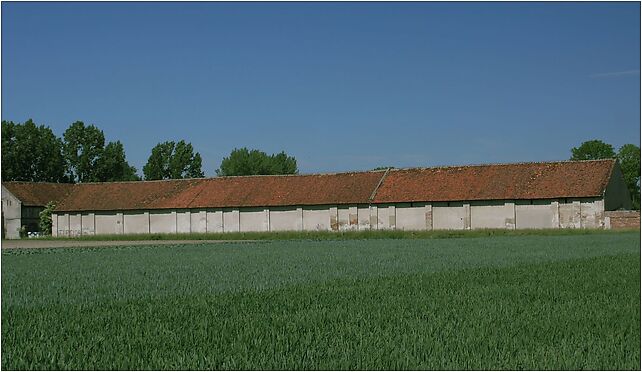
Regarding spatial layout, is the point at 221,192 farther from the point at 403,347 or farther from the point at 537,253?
the point at 403,347

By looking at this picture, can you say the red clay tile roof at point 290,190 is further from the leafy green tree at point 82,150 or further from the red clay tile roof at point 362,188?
the leafy green tree at point 82,150

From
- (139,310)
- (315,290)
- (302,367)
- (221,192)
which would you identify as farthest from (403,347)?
(221,192)

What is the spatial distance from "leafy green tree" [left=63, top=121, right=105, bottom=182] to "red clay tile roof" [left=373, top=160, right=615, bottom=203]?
43.3 metres

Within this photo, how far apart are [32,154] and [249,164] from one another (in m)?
25.9

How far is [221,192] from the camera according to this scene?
65.9 metres

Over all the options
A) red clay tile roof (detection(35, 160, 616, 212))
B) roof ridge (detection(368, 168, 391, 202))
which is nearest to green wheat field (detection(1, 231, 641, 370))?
red clay tile roof (detection(35, 160, 616, 212))

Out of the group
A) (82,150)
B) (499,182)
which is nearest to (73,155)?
(82,150)

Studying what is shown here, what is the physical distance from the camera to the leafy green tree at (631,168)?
8969cm

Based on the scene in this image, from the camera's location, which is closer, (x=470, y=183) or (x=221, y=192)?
(x=470, y=183)

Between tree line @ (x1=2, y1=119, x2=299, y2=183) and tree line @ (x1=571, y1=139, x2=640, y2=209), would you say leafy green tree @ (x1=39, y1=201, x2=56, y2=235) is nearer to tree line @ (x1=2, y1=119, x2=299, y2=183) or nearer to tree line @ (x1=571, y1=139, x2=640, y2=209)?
tree line @ (x1=2, y1=119, x2=299, y2=183)

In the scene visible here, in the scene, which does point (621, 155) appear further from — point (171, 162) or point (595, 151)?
point (171, 162)

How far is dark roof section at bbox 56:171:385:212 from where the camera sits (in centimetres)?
6172

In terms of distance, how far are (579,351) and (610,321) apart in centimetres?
245

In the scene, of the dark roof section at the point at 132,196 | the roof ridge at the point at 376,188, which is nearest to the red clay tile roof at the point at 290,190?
the roof ridge at the point at 376,188
